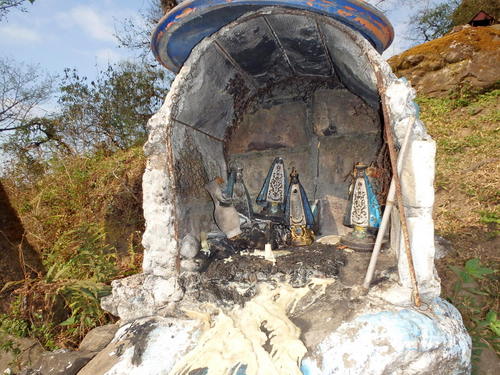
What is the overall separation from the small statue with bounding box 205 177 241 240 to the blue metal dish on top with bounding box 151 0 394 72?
1.21 m

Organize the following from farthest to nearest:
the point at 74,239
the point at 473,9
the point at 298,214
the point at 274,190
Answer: the point at 473,9 → the point at 74,239 → the point at 274,190 → the point at 298,214

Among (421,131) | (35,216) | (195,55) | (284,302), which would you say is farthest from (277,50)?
(35,216)

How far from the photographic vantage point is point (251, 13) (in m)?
2.66

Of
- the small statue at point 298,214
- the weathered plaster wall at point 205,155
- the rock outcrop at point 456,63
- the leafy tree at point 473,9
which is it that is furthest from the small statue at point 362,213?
the leafy tree at point 473,9

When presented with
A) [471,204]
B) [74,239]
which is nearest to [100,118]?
[74,239]

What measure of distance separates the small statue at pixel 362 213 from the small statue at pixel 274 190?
33.2 inches

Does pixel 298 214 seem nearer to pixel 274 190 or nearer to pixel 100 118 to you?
pixel 274 190

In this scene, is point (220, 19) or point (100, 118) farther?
point (100, 118)

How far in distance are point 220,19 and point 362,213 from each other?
1.97 m

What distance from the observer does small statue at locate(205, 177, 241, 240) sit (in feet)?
11.0

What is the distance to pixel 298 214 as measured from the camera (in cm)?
357

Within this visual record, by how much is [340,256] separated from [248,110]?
203cm

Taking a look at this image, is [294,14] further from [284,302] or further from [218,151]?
[284,302]

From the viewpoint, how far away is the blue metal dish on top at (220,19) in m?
2.30
